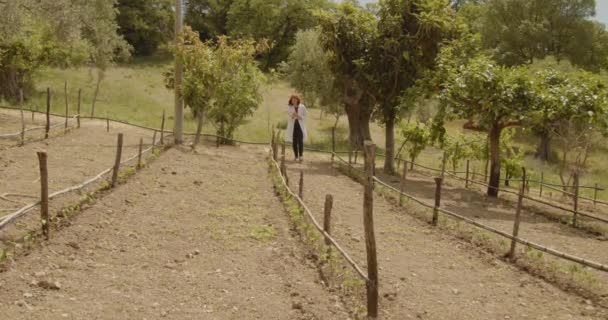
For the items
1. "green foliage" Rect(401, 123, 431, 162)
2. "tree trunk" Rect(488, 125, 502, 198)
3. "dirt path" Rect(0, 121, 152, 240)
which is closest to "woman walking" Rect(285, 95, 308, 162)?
"dirt path" Rect(0, 121, 152, 240)

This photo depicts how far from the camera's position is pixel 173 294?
5.45m

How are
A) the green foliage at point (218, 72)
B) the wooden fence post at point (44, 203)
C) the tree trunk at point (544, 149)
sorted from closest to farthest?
the wooden fence post at point (44, 203) → the green foliage at point (218, 72) → the tree trunk at point (544, 149)

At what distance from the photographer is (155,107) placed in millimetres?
29203

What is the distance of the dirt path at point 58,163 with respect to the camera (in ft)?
26.3

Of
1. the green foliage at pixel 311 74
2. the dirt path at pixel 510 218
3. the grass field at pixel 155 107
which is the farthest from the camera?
the green foliage at pixel 311 74

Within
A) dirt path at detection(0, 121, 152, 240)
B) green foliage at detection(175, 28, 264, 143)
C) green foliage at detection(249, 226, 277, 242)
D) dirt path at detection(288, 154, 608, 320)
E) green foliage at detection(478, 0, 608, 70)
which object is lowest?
dirt path at detection(288, 154, 608, 320)

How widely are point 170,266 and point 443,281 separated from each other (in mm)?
3126

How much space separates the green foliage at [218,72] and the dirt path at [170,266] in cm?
744

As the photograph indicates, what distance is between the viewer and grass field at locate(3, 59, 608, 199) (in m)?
24.9

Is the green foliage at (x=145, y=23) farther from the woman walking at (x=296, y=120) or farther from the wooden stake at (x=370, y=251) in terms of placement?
the wooden stake at (x=370, y=251)

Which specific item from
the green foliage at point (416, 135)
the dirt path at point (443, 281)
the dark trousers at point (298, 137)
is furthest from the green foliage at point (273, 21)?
the dirt path at point (443, 281)

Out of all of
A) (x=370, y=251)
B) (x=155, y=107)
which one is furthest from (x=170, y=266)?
(x=155, y=107)

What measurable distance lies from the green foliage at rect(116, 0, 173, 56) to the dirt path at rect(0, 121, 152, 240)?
91.9 feet

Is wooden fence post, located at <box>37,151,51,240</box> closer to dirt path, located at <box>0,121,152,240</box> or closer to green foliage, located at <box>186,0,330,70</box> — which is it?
dirt path, located at <box>0,121,152,240</box>
